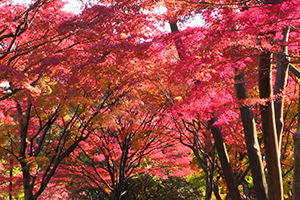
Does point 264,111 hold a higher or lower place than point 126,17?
lower

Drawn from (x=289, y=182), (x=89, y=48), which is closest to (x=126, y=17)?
(x=89, y=48)

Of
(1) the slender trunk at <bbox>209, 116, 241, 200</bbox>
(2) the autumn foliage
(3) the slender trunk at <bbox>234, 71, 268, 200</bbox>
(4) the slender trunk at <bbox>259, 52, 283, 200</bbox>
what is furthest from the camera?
(1) the slender trunk at <bbox>209, 116, 241, 200</bbox>

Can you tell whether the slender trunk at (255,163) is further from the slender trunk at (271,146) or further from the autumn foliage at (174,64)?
the slender trunk at (271,146)

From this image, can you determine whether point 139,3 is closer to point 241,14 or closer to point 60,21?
point 60,21

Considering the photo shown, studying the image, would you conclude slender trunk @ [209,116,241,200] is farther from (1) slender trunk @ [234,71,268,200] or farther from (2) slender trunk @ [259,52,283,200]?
(2) slender trunk @ [259,52,283,200]

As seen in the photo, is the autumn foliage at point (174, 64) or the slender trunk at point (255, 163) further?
the slender trunk at point (255, 163)

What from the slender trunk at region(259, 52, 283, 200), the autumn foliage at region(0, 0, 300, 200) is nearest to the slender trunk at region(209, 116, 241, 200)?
the autumn foliage at region(0, 0, 300, 200)

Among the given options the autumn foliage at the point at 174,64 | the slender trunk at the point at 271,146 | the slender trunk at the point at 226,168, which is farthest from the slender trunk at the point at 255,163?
the slender trunk at the point at 226,168

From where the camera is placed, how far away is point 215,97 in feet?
23.0

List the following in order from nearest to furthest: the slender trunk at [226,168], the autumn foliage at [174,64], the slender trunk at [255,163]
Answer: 1. the autumn foliage at [174,64]
2. the slender trunk at [255,163]
3. the slender trunk at [226,168]

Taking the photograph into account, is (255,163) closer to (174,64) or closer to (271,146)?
(271,146)

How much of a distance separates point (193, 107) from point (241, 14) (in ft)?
8.22

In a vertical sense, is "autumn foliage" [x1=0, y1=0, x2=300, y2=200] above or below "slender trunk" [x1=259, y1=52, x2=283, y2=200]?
above

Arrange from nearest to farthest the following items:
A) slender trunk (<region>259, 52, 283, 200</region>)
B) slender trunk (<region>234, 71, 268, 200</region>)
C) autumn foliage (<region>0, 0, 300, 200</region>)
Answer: autumn foliage (<region>0, 0, 300, 200</region>)
slender trunk (<region>259, 52, 283, 200</region>)
slender trunk (<region>234, 71, 268, 200</region>)
